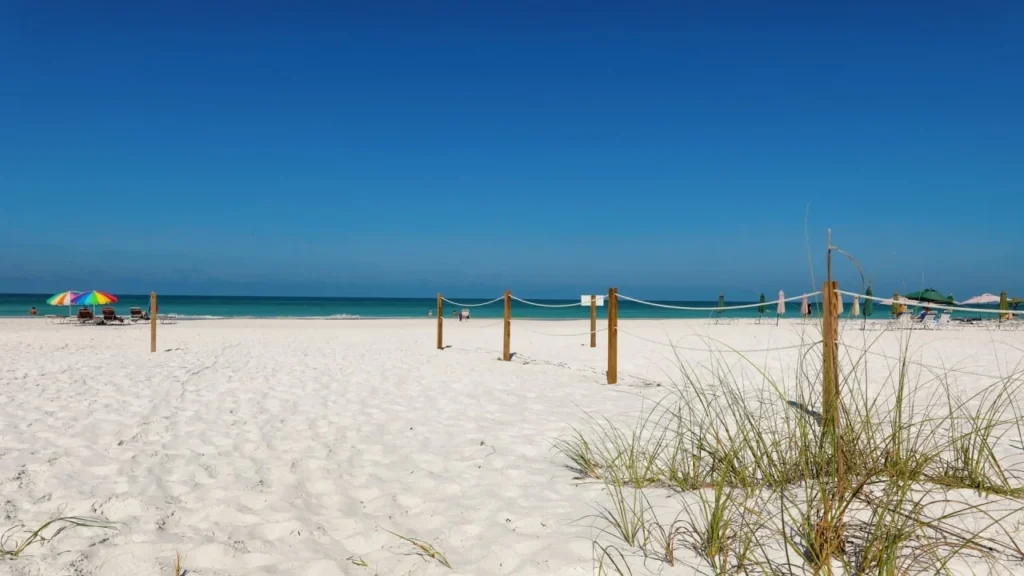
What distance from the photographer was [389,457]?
3822 mm

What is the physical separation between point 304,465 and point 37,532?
56.3 inches

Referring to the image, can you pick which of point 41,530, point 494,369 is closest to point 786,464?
point 41,530

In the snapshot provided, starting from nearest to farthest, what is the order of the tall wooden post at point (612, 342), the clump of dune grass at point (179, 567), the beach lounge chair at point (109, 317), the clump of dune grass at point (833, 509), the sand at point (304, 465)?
the clump of dune grass at point (833, 509), the clump of dune grass at point (179, 567), the sand at point (304, 465), the tall wooden post at point (612, 342), the beach lounge chair at point (109, 317)

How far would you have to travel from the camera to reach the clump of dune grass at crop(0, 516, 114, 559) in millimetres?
2311

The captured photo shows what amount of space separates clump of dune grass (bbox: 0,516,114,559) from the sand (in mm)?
51

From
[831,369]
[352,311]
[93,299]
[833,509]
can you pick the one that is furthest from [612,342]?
[352,311]

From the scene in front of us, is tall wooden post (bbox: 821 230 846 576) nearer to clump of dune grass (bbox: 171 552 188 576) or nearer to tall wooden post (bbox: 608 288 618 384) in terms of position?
clump of dune grass (bbox: 171 552 188 576)

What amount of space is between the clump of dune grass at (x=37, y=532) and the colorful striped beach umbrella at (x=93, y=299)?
18.3 meters

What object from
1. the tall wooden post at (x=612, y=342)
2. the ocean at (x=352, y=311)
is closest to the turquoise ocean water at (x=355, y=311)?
the ocean at (x=352, y=311)

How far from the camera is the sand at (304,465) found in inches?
94.1

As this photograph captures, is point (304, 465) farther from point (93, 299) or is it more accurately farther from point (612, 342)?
point (93, 299)

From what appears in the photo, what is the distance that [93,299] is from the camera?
18.3 m

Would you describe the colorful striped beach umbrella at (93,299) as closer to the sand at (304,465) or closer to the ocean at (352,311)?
the ocean at (352,311)

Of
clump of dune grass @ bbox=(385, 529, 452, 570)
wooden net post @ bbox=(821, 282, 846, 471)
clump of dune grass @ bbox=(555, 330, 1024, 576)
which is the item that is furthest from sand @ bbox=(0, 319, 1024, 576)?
wooden net post @ bbox=(821, 282, 846, 471)
